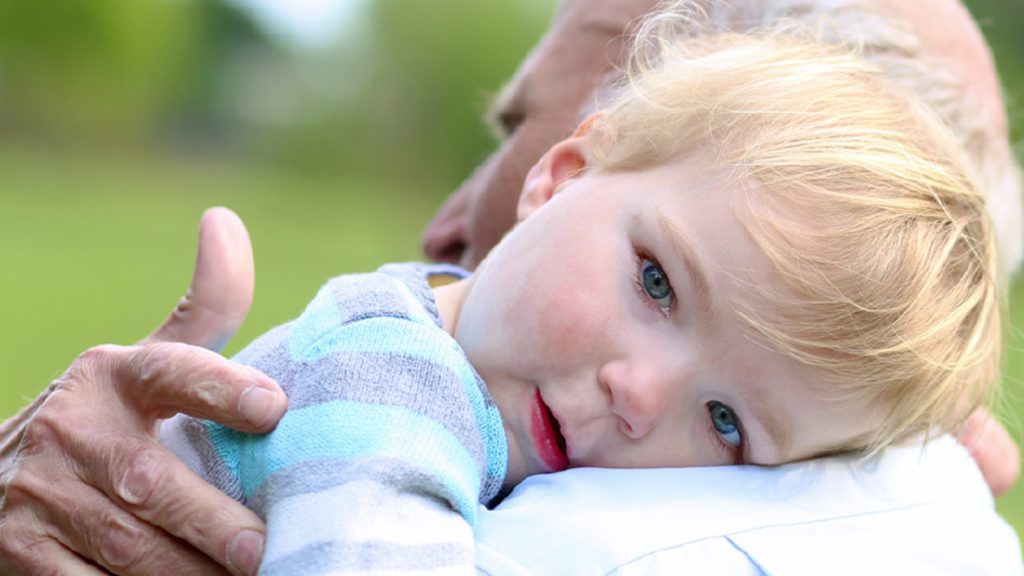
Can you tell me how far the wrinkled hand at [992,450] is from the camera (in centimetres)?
220

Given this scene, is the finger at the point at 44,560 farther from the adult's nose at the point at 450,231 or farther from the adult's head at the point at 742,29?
the adult's nose at the point at 450,231

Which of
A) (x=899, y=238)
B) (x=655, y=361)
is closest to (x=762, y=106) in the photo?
(x=899, y=238)

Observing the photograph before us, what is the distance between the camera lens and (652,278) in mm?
1563

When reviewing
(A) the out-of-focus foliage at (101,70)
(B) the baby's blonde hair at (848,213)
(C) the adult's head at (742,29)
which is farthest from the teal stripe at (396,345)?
(A) the out-of-focus foliage at (101,70)

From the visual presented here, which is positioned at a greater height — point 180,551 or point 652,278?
point 652,278

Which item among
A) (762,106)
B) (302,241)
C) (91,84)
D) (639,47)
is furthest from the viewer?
(91,84)

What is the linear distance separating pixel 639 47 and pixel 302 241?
20202mm

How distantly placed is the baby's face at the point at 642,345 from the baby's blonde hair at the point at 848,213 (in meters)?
0.03

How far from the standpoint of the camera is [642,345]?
154cm

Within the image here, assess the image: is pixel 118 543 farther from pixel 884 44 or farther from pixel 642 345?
pixel 884 44

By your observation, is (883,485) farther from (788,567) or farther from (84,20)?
(84,20)

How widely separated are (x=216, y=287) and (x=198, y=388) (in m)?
0.38

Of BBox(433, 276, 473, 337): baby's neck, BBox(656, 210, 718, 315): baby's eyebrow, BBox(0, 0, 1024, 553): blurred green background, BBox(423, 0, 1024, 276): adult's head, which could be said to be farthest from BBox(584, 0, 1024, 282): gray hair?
BBox(0, 0, 1024, 553): blurred green background

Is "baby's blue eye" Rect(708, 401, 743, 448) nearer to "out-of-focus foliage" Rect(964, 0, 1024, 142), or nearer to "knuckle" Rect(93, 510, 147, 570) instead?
"knuckle" Rect(93, 510, 147, 570)
